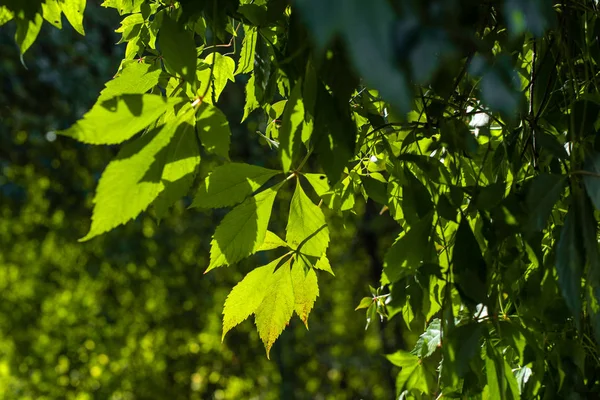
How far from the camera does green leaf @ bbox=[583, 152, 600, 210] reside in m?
0.48

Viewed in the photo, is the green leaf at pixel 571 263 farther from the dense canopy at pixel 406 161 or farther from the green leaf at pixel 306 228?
the green leaf at pixel 306 228

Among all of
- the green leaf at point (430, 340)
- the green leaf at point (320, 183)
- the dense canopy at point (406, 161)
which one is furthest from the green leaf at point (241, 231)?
the green leaf at point (430, 340)

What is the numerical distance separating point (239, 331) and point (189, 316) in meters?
0.38

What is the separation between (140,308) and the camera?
18.1ft

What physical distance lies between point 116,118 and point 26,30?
136 mm

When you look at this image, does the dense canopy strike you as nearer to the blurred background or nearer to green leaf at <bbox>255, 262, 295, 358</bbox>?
green leaf at <bbox>255, 262, 295, 358</bbox>

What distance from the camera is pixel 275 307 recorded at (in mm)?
734

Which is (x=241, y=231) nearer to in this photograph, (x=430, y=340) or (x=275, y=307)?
(x=275, y=307)

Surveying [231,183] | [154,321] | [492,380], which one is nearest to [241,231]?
[231,183]

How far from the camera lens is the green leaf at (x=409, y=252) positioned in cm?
66

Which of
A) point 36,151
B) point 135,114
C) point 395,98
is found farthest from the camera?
point 36,151

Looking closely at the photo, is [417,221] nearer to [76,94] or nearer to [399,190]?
[399,190]

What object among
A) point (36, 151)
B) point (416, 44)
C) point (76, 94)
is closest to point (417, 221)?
point (416, 44)

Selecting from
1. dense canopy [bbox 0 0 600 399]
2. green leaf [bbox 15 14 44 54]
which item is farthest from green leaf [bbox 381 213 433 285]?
green leaf [bbox 15 14 44 54]
